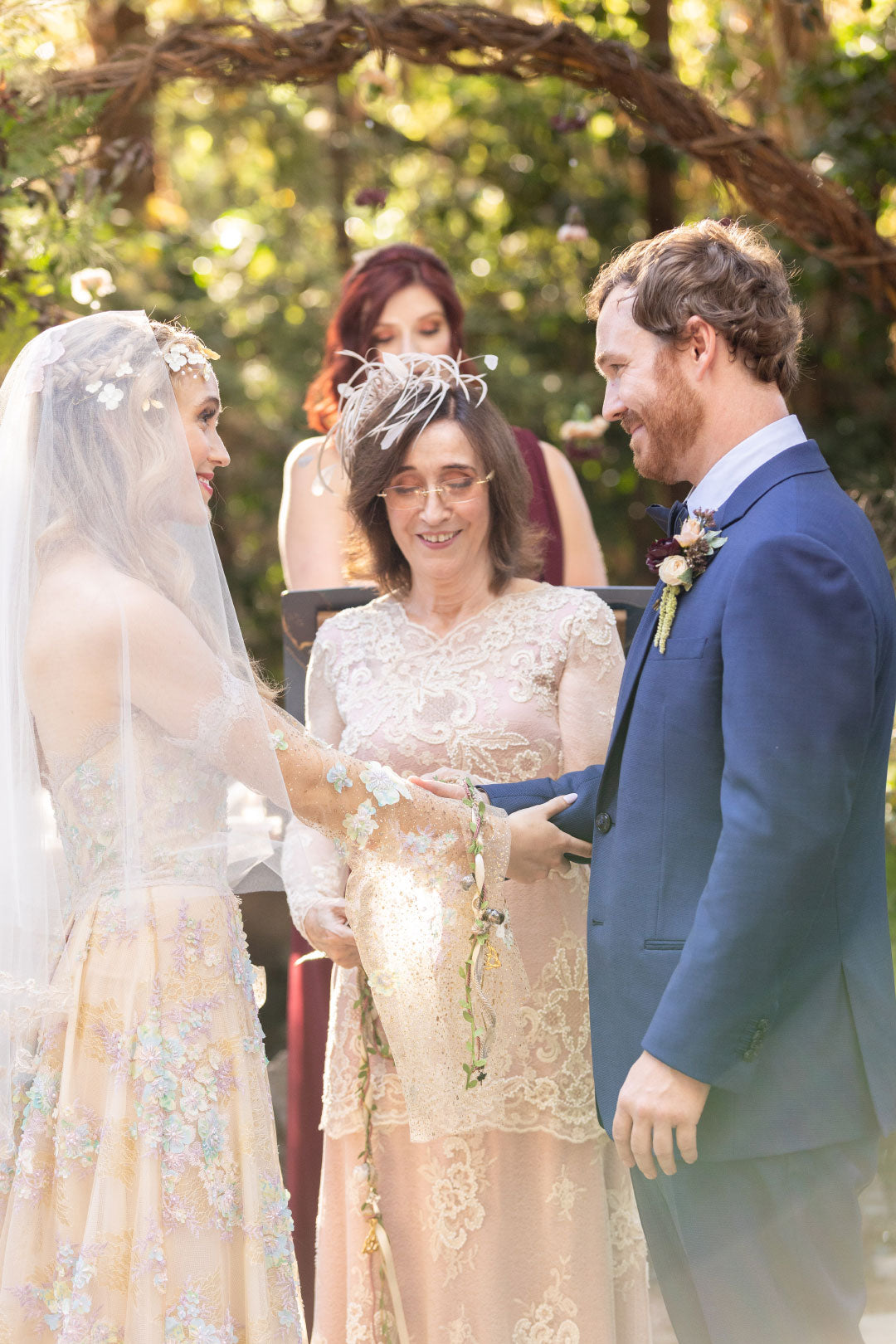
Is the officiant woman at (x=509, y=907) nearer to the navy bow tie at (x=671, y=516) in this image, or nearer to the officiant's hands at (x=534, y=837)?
the officiant's hands at (x=534, y=837)

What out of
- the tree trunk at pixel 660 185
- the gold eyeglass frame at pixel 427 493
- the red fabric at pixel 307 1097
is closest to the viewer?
the gold eyeglass frame at pixel 427 493

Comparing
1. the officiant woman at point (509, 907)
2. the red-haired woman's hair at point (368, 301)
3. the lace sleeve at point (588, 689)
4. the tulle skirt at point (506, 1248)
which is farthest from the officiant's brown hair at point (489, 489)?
the tulle skirt at point (506, 1248)

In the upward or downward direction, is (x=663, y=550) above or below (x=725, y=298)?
below

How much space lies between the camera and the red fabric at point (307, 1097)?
3.16 m

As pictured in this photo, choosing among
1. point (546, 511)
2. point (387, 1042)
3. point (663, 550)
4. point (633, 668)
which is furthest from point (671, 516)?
point (546, 511)

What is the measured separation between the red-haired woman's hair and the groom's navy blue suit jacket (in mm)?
1868

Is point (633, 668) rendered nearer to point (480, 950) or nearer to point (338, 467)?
point (480, 950)

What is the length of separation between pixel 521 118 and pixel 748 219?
95.6 inches

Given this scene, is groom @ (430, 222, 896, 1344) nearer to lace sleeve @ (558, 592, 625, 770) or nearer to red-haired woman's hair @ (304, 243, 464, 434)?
lace sleeve @ (558, 592, 625, 770)

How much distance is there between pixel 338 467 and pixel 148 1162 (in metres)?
2.15

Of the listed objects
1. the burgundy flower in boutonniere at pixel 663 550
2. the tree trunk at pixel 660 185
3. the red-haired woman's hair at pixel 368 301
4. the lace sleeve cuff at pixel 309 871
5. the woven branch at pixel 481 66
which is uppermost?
the tree trunk at pixel 660 185

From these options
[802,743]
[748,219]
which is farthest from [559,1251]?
[748,219]

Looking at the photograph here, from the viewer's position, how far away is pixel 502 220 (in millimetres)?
8172

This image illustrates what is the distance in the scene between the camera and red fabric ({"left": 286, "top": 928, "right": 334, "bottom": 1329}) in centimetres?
316
